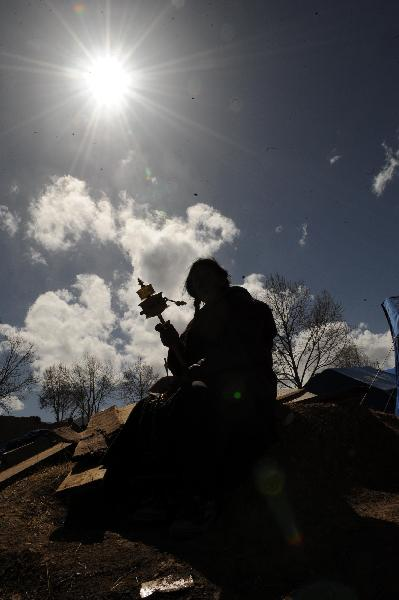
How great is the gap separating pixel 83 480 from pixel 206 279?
197 cm

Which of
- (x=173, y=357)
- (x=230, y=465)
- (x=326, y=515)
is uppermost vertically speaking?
(x=173, y=357)

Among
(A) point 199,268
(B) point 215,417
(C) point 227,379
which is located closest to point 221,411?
(B) point 215,417

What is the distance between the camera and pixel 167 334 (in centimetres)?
304

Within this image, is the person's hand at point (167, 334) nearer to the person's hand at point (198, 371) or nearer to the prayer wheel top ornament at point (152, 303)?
the prayer wheel top ornament at point (152, 303)

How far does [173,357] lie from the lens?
3.18 m

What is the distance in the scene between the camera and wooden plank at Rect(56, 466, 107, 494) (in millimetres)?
2455

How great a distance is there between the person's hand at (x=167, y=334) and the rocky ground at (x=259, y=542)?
1287 mm

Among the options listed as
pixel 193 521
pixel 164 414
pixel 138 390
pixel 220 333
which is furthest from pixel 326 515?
pixel 138 390

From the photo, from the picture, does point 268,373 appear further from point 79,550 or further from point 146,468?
point 79,550

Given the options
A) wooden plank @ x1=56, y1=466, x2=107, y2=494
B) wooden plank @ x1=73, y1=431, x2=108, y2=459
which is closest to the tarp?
wooden plank @ x1=73, y1=431, x2=108, y2=459

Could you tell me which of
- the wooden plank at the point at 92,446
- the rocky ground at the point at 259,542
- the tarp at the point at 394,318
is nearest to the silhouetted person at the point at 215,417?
the rocky ground at the point at 259,542

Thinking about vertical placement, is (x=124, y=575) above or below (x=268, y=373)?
below

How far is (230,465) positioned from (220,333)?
3.25ft

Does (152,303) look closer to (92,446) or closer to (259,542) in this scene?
(92,446)
